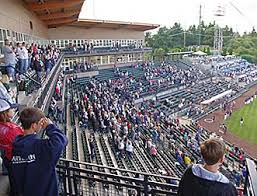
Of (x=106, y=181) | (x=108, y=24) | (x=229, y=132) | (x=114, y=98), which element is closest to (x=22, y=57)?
(x=106, y=181)

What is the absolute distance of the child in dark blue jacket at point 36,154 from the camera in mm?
2746

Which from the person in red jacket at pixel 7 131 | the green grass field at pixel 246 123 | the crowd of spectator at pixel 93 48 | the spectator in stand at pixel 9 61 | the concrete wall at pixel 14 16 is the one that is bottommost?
the green grass field at pixel 246 123

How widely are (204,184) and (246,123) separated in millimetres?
33122

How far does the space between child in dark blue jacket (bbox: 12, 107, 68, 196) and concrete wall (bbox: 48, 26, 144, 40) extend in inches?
1510

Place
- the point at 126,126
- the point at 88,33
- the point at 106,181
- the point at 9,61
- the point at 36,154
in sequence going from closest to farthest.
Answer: the point at 36,154, the point at 106,181, the point at 9,61, the point at 126,126, the point at 88,33

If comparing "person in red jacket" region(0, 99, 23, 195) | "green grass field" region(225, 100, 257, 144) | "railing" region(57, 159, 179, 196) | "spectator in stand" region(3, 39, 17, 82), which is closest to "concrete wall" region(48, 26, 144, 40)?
"green grass field" region(225, 100, 257, 144)

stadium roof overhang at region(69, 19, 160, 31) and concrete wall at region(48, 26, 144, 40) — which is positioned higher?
stadium roof overhang at region(69, 19, 160, 31)

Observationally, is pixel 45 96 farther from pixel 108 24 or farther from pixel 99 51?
pixel 108 24

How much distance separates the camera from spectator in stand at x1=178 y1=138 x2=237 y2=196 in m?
2.48

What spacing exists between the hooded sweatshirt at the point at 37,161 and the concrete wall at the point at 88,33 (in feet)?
126

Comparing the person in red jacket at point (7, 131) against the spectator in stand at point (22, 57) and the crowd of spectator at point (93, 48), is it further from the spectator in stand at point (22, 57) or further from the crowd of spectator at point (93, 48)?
the crowd of spectator at point (93, 48)

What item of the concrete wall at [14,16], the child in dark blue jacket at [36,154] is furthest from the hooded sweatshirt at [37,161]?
the concrete wall at [14,16]

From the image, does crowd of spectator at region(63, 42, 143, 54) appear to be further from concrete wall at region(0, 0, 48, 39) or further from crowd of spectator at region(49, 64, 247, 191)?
concrete wall at region(0, 0, 48, 39)

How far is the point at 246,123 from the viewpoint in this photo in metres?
33.5
